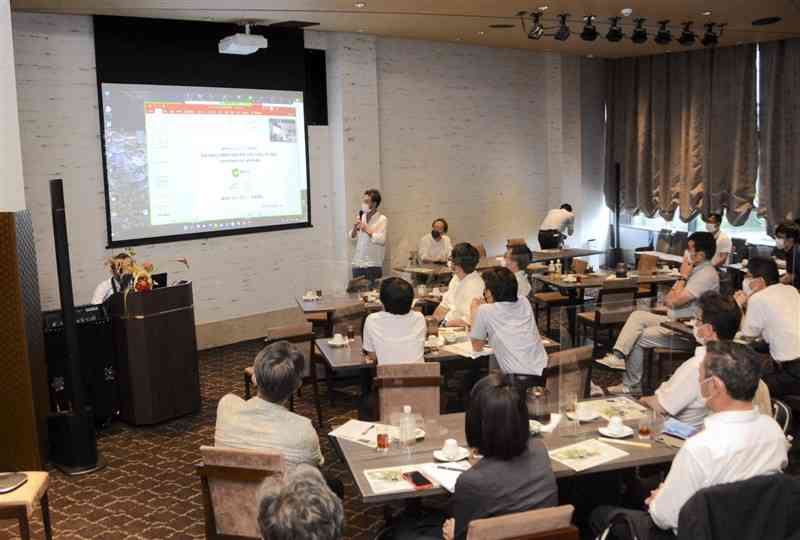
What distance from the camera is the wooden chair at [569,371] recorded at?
207 inches

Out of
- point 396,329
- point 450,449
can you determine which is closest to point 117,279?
point 396,329

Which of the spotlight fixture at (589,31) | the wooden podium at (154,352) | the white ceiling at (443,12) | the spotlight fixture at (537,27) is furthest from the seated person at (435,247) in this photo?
the wooden podium at (154,352)

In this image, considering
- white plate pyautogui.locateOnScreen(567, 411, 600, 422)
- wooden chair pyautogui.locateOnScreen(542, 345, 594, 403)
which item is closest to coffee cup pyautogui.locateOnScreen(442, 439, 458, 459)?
white plate pyautogui.locateOnScreen(567, 411, 600, 422)

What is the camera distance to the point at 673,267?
10906 mm

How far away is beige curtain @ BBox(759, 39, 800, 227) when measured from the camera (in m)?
11.5

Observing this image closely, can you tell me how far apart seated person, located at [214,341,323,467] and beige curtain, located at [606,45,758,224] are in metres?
10.3

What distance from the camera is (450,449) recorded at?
152 inches

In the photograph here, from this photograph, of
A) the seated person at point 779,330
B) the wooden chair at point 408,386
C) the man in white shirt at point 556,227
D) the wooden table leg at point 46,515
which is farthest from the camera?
the man in white shirt at point 556,227

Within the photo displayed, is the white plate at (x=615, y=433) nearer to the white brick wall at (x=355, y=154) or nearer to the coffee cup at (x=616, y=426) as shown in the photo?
the coffee cup at (x=616, y=426)

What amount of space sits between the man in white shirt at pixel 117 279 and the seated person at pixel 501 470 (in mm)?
4557

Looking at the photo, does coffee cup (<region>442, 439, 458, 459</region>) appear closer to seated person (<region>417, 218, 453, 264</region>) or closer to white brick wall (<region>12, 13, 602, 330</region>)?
white brick wall (<region>12, 13, 602, 330</region>)

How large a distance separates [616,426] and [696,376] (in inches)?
20.2

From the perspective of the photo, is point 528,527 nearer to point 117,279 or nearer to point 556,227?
point 117,279

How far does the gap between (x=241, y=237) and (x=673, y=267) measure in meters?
5.87
